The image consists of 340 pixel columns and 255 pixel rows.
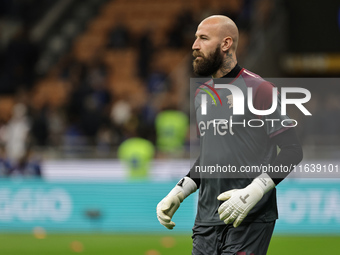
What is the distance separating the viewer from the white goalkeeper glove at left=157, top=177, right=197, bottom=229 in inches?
175

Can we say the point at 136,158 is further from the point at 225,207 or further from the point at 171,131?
the point at 225,207

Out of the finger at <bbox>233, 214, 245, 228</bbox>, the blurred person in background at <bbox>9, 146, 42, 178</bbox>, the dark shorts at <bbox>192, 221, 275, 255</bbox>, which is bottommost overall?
the dark shorts at <bbox>192, 221, 275, 255</bbox>

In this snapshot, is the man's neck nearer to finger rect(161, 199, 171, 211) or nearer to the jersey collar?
the jersey collar

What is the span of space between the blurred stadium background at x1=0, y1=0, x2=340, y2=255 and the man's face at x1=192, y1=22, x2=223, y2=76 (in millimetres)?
5155

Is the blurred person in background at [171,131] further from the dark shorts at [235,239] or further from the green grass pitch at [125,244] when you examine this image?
the dark shorts at [235,239]

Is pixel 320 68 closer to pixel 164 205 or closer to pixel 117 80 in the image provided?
pixel 117 80

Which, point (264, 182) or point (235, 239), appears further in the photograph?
point (235, 239)

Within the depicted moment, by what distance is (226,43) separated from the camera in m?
4.38

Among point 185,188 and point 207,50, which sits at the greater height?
point 207,50

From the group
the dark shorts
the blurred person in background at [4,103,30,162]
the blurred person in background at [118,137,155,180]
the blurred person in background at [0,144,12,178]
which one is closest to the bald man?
the dark shorts

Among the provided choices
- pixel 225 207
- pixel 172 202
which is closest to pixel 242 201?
pixel 225 207

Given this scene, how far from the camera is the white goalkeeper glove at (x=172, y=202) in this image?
4.45 meters

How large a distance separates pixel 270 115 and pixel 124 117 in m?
11.3

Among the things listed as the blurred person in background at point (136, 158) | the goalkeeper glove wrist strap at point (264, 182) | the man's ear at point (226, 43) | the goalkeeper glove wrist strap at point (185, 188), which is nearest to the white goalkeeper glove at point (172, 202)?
the goalkeeper glove wrist strap at point (185, 188)
